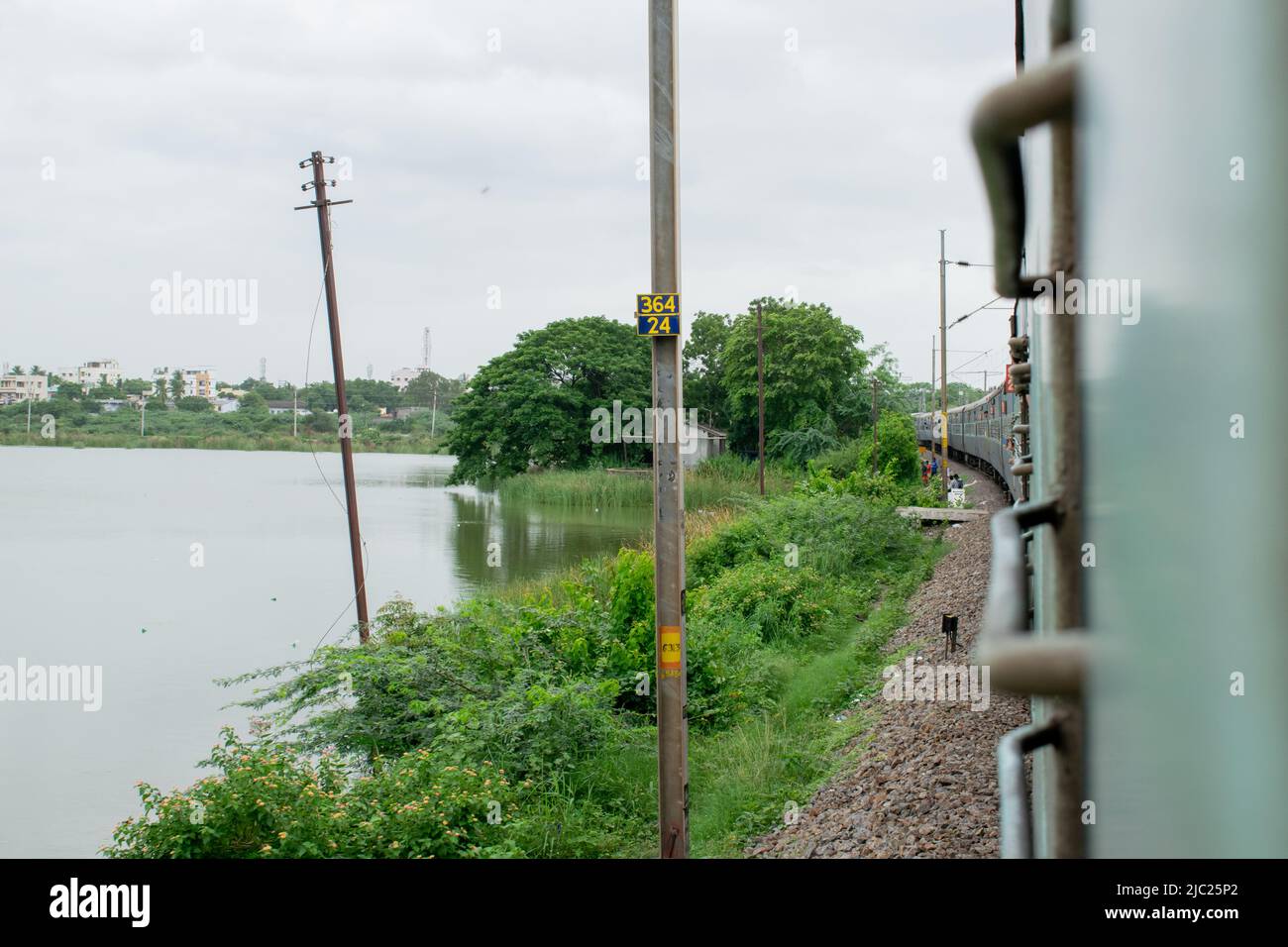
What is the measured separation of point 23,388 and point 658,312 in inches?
2456

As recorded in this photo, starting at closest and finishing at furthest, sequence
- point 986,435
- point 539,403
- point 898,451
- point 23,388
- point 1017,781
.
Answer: point 1017,781 < point 986,435 < point 898,451 < point 539,403 < point 23,388

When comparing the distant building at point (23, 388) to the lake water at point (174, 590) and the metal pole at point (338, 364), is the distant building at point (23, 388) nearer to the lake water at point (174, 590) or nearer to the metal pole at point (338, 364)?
the lake water at point (174, 590)

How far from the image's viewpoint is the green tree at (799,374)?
4450 centimetres

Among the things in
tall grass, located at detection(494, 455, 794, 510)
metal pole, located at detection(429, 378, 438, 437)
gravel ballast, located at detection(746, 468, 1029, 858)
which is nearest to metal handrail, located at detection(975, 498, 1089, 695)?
gravel ballast, located at detection(746, 468, 1029, 858)

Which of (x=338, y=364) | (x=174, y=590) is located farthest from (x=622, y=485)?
(x=338, y=364)

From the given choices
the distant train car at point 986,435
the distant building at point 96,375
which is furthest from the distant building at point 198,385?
the distant train car at point 986,435

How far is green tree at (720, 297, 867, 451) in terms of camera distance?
44.5 metres

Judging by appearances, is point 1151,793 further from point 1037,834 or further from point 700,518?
point 700,518

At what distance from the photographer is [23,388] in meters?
56.9

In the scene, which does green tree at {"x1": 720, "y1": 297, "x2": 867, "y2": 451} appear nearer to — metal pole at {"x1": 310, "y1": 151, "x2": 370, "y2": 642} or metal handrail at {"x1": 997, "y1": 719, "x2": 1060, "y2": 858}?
metal pole at {"x1": 310, "y1": 151, "x2": 370, "y2": 642}

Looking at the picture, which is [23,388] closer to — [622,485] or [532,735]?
[622,485]

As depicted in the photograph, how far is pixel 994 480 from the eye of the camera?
27.4 metres

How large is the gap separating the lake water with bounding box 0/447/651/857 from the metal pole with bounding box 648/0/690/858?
6529 millimetres
